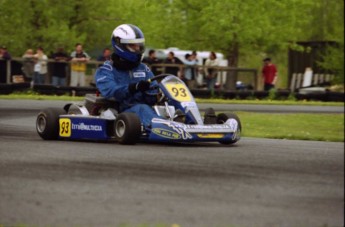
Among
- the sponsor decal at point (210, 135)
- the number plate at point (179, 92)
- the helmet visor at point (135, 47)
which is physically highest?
the helmet visor at point (135, 47)

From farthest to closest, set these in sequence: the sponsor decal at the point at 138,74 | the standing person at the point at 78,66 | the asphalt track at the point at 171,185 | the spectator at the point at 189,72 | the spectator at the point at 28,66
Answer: the spectator at the point at 189,72 < the spectator at the point at 28,66 < the standing person at the point at 78,66 < the sponsor decal at the point at 138,74 < the asphalt track at the point at 171,185

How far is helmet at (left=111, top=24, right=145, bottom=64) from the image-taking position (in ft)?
43.0

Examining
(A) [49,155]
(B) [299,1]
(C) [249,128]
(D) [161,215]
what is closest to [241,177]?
(D) [161,215]

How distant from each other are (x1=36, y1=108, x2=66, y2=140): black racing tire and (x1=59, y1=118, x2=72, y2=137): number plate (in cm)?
6

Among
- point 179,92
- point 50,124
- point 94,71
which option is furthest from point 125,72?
point 94,71

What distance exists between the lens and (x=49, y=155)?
Result: 1117 centimetres

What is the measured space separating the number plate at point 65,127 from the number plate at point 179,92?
4.95ft

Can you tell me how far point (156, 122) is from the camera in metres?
12.2

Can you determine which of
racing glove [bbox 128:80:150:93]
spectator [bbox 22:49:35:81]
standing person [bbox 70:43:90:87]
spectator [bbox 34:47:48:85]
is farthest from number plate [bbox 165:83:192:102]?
spectator [bbox 22:49:35:81]

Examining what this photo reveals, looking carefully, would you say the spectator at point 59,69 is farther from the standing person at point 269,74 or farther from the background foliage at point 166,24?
the standing person at point 269,74

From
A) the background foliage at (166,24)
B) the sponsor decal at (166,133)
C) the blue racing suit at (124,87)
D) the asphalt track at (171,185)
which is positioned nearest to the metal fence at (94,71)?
the background foliage at (166,24)

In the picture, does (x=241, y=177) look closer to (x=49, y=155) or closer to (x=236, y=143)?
(x=49, y=155)

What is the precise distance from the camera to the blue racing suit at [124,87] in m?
12.8

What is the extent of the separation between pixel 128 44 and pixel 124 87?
66cm
